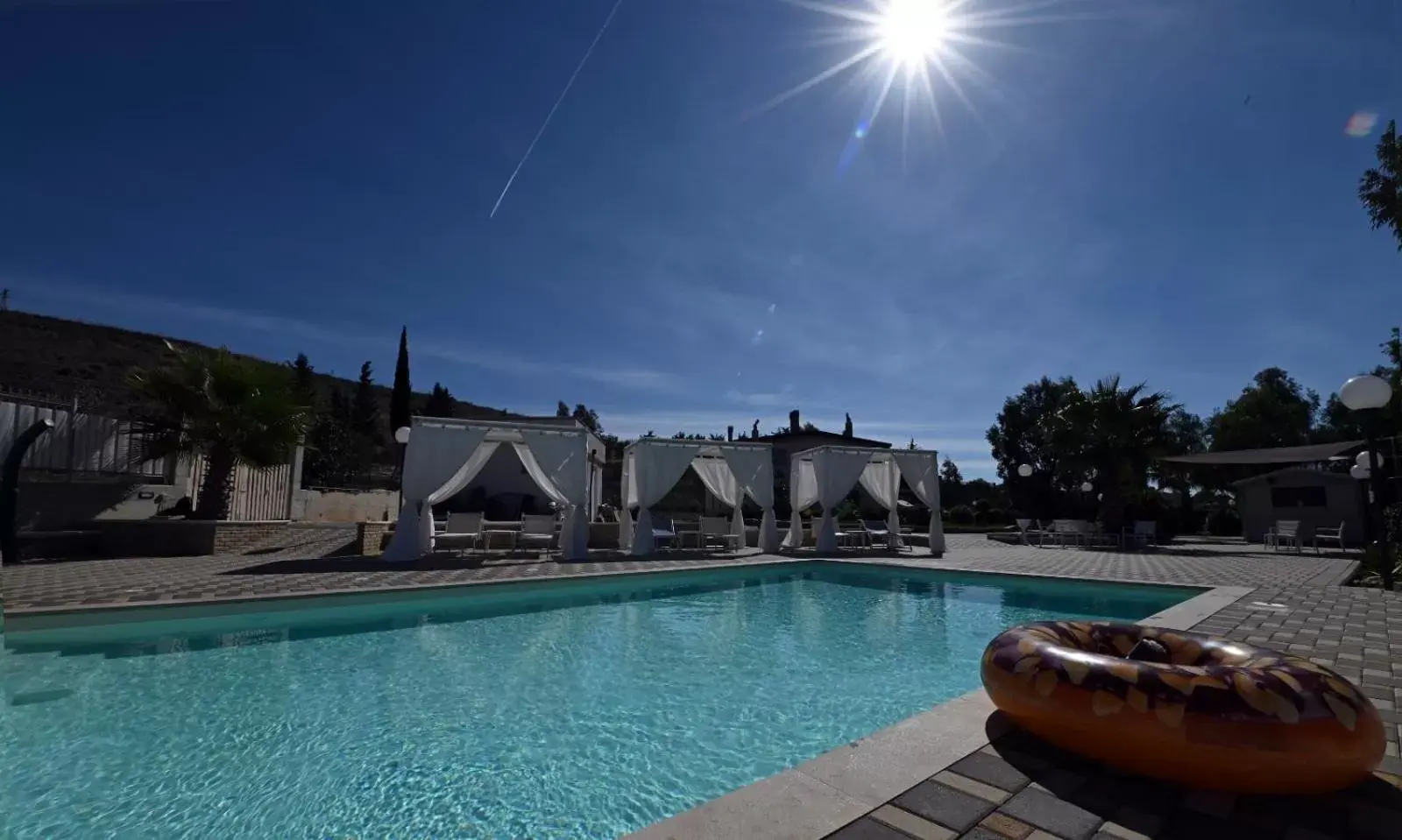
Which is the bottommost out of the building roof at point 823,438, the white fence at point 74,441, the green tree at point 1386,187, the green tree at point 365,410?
the white fence at point 74,441

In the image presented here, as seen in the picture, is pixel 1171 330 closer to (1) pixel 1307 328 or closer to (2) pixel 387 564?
(1) pixel 1307 328

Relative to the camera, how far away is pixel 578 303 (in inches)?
502

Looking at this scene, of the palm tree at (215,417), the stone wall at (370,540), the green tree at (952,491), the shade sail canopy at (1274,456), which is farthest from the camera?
the green tree at (952,491)

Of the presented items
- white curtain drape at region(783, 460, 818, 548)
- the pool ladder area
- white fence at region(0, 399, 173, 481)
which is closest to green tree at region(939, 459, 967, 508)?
white curtain drape at region(783, 460, 818, 548)

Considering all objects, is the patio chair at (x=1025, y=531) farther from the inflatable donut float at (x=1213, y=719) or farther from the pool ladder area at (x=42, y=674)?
the pool ladder area at (x=42, y=674)

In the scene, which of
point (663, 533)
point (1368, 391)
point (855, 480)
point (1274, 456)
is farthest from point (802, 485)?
point (1274, 456)

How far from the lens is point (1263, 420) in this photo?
109 feet

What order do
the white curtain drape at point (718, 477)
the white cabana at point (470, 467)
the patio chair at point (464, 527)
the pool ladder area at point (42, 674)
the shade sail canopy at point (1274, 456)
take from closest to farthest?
1. the pool ladder area at point (42, 674)
2. the white cabana at point (470, 467)
3. the patio chair at point (464, 527)
4. the white curtain drape at point (718, 477)
5. the shade sail canopy at point (1274, 456)

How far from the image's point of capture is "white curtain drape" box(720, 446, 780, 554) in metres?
13.8

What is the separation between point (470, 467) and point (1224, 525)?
26.7m

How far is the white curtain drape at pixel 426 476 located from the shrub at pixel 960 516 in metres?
21.0

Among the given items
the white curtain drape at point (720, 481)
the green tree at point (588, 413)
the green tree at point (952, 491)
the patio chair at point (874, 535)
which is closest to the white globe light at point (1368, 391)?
the patio chair at point (874, 535)

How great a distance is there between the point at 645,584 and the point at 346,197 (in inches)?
296

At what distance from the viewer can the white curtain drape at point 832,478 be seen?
45.6 feet
